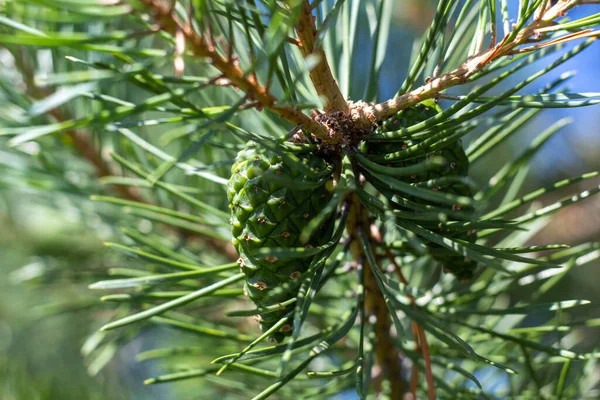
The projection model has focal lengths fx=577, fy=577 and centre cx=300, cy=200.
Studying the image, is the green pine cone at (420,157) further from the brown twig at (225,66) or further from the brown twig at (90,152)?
the brown twig at (90,152)

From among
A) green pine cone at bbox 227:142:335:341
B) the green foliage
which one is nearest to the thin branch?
the green foliage

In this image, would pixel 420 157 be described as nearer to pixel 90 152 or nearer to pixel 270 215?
pixel 270 215

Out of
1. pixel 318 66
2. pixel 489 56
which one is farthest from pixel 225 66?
pixel 489 56

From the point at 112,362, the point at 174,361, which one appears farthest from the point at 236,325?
the point at 112,362

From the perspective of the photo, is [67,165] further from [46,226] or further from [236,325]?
[46,226]

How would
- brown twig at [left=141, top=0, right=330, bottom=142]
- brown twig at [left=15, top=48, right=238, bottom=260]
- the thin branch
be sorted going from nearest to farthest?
brown twig at [left=141, top=0, right=330, bottom=142] < the thin branch < brown twig at [left=15, top=48, right=238, bottom=260]

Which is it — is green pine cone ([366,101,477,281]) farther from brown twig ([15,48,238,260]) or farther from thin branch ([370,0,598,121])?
brown twig ([15,48,238,260])
